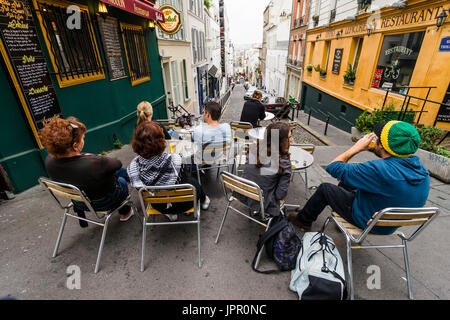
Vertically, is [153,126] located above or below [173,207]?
above

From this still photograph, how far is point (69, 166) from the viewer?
81.3 inches

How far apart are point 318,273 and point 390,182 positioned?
100cm

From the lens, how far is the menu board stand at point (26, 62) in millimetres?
3031

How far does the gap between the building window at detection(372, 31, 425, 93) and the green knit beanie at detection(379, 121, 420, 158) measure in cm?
662

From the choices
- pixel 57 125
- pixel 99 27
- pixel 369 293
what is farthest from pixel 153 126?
pixel 99 27

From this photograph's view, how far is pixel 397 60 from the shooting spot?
7.34m

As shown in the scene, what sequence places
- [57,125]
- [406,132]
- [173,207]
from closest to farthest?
[406,132] < [57,125] < [173,207]

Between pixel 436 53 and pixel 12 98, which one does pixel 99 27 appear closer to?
pixel 12 98

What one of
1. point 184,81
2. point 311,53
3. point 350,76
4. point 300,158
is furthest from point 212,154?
point 311,53

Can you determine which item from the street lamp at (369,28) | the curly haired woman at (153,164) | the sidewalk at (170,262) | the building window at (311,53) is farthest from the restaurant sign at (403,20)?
the curly haired woman at (153,164)

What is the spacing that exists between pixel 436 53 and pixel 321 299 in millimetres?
7401

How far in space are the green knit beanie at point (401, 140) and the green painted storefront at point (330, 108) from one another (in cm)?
823

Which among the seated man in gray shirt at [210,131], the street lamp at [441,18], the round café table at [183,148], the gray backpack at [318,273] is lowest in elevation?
the gray backpack at [318,273]

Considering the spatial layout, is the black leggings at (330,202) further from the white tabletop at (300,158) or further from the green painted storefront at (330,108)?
the green painted storefront at (330,108)
